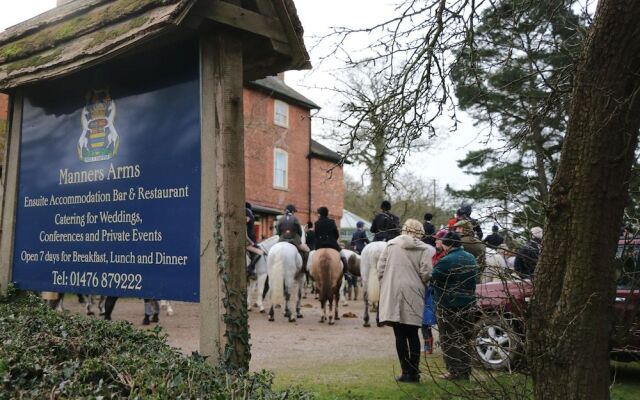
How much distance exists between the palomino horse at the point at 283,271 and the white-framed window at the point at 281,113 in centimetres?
1939

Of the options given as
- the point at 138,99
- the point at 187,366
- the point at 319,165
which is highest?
the point at 319,165

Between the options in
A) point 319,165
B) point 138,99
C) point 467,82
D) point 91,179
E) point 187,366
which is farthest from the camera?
point 319,165

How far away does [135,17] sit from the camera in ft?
14.2

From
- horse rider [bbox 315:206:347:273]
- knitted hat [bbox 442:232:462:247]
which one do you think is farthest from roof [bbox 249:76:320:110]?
knitted hat [bbox 442:232:462:247]

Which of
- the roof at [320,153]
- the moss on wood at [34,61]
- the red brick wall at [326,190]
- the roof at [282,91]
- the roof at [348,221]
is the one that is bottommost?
the moss on wood at [34,61]

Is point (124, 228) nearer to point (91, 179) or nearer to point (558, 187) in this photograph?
point (91, 179)

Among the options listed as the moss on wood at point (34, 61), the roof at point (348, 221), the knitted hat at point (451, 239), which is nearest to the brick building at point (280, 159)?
the roof at point (348, 221)

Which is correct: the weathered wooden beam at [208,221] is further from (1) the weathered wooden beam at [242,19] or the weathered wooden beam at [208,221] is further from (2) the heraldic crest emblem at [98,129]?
(2) the heraldic crest emblem at [98,129]

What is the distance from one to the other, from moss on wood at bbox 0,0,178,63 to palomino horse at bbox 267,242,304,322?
334 inches

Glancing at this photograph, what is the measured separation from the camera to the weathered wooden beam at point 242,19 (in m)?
4.06

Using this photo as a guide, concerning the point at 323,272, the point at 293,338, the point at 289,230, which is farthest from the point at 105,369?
the point at 289,230

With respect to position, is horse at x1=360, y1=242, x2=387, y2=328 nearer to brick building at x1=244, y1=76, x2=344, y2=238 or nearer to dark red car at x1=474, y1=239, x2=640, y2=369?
dark red car at x1=474, y1=239, x2=640, y2=369

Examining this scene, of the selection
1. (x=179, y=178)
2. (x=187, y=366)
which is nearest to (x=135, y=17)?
(x=179, y=178)

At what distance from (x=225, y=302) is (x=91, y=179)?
6.88ft
